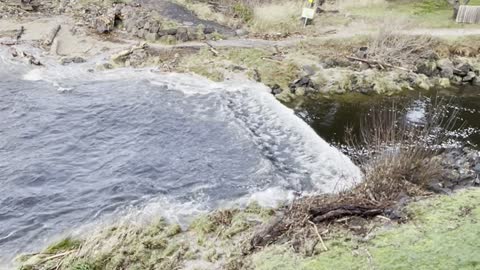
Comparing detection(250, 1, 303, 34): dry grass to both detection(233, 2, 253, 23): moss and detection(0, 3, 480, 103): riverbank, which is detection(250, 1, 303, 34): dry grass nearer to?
detection(233, 2, 253, 23): moss

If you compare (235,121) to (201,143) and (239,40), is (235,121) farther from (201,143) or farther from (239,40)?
(239,40)

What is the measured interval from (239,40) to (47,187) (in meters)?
15.9

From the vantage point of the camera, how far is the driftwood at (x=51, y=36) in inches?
1043

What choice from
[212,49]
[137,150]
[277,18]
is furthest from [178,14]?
[137,150]

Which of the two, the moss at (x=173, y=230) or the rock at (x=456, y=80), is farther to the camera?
the rock at (x=456, y=80)

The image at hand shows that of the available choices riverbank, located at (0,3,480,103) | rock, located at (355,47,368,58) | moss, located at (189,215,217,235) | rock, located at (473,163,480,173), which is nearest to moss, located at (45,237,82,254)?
moss, located at (189,215,217,235)

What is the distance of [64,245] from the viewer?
1127 centimetres

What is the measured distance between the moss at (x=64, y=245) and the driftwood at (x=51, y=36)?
18030 millimetres

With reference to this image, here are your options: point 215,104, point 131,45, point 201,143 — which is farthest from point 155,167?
point 131,45

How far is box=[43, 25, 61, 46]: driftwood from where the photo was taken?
26.5 metres

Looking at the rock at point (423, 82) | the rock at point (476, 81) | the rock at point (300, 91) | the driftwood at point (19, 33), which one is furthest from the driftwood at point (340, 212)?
the driftwood at point (19, 33)

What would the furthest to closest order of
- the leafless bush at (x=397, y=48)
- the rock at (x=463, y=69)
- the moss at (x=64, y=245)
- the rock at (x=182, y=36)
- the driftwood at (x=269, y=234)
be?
the rock at (x=182, y=36) < the leafless bush at (x=397, y=48) < the rock at (x=463, y=69) < the moss at (x=64, y=245) < the driftwood at (x=269, y=234)

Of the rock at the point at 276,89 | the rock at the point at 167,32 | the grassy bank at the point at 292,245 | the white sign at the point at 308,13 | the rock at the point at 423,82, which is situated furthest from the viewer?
the white sign at the point at 308,13

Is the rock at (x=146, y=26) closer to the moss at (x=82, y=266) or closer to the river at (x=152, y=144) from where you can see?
the river at (x=152, y=144)
